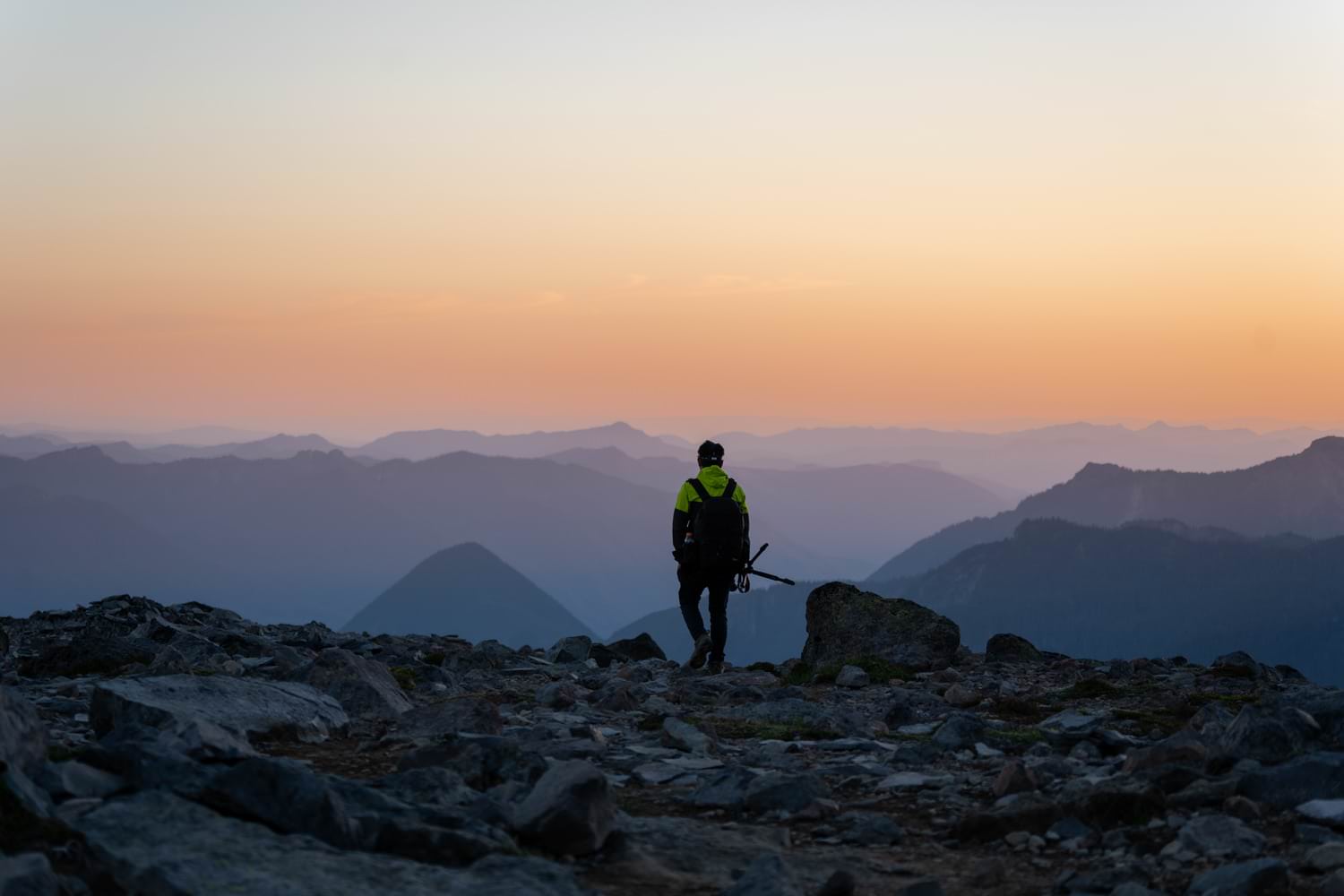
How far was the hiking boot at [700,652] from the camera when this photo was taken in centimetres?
1948

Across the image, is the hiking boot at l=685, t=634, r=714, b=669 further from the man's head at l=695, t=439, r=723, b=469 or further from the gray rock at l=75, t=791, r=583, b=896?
the gray rock at l=75, t=791, r=583, b=896

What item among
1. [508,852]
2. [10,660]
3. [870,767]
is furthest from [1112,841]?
[10,660]

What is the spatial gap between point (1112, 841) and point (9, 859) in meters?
5.95

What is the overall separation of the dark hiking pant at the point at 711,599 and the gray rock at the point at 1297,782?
456 inches

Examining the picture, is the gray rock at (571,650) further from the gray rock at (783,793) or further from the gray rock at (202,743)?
the gray rock at (202,743)

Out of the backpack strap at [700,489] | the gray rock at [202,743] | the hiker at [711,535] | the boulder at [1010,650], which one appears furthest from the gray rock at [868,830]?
the boulder at [1010,650]

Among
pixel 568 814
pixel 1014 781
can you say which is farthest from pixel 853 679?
pixel 568 814

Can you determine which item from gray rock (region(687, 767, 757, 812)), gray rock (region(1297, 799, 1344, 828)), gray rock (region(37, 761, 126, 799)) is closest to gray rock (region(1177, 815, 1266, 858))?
gray rock (region(1297, 799, 1344, 828))

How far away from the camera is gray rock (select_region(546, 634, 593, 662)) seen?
2156 cm

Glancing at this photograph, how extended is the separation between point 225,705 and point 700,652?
1002cm

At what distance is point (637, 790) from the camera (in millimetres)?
9602

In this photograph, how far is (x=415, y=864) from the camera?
6.27 m

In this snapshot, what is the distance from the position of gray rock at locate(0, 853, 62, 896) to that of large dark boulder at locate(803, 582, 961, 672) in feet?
50.9

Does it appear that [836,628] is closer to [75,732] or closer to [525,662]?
[525,662]
